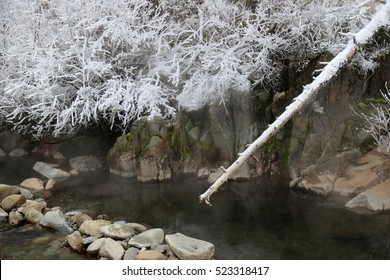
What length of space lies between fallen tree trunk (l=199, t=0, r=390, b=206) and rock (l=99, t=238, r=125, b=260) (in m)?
2.14

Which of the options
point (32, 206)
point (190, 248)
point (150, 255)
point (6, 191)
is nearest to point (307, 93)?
point (190, 248)

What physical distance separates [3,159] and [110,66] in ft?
23.0

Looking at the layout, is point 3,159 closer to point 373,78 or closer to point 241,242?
point 241,242

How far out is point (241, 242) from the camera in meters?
8.52

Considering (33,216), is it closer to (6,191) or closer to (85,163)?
(6,191)

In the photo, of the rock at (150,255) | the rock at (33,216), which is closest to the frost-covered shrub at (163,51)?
the rock at (33,216)

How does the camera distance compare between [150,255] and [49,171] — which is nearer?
[150,255]

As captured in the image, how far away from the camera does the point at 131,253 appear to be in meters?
7.98

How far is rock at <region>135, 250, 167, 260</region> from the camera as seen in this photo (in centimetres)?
766

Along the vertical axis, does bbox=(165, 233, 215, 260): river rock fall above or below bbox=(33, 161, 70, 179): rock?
below

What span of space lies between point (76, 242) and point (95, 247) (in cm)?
56

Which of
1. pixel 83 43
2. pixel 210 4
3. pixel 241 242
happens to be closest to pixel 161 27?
pixel 210 4

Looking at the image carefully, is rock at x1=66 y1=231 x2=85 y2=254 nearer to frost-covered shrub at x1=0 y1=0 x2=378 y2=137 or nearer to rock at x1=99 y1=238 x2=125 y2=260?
rock at x1=99 y1=238 x2=125 y2=260

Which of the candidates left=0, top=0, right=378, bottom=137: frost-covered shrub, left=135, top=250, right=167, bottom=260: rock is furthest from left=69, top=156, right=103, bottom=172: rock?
left=135, top=250, right=167, bottom=260: rock
